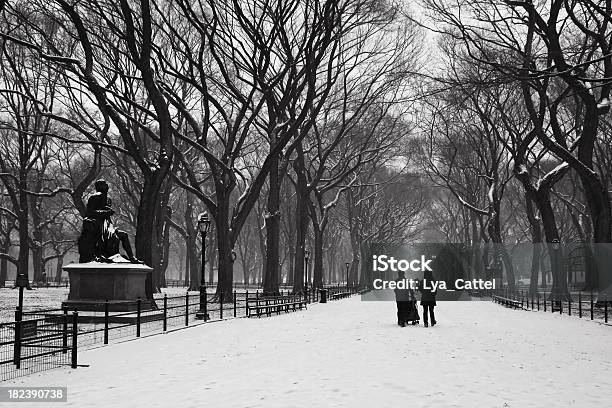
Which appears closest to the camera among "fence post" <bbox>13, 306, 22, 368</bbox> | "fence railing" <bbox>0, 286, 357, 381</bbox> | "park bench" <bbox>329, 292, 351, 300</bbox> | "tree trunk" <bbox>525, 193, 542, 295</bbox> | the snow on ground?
the snow on ground

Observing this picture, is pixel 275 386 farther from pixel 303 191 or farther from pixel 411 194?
pixel 411 194

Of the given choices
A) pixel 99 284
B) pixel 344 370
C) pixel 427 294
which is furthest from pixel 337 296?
pixel 344 370

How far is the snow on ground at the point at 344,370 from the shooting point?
341 inches

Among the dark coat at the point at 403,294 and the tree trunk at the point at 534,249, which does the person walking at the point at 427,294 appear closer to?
the dark coat at the point at 403,294

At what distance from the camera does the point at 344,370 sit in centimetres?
A: 1105

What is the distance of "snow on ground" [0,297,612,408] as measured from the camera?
28.4ft

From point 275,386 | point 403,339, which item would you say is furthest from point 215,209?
point 275,386

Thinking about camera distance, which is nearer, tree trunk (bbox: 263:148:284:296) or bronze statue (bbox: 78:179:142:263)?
bronze statue (bbox: 78:179:142:263)

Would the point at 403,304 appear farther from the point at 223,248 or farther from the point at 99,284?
the point at 223,248

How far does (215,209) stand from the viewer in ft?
101

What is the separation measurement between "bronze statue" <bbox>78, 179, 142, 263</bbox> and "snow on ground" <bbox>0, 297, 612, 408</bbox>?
4.62 metres

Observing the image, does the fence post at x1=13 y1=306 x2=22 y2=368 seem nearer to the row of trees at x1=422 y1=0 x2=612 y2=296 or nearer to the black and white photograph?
the black and white photograph

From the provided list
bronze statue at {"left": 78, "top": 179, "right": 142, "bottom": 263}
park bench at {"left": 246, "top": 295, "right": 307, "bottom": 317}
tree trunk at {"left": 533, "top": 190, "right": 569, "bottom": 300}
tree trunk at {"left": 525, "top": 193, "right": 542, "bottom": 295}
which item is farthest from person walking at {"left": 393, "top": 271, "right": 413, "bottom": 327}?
tree trunk at {"left": 525, "top": 193, "right": 542, "bottom": 295}

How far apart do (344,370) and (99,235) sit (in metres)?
12.4
